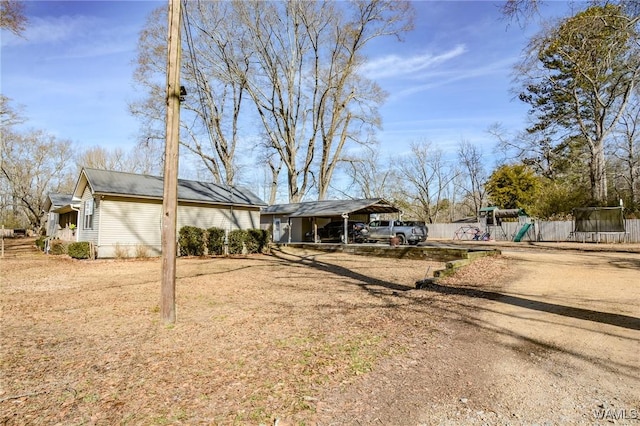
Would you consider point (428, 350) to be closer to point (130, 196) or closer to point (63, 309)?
point (63, 309)

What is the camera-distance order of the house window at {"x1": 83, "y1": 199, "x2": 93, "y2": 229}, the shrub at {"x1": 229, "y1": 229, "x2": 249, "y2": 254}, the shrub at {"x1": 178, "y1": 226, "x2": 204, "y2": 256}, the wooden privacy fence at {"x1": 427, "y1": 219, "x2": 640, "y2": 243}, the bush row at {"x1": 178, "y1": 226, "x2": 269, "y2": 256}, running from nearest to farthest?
the house window at {"x1": 83, "y1": 199, "x2": 93, "y2": 229} < the shrub at {"x1": 178, "y1": 226, "x2": 204, "y2": 256} < the bush row at {"x1": 178, "y1": 226, "x2": 269, "y2": 256} < the shrub at {"x1": 229, "y1": 229, "x2": 249, "y2": 254} < the wooden privacy fence at {"x1": 427, "y1": 219, "x2": 640, "y2": 243}

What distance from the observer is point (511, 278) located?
9.76 metres

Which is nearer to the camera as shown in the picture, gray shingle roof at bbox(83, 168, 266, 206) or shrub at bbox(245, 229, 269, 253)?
gray shingle roof at bbox(83, 168, 266, 206)

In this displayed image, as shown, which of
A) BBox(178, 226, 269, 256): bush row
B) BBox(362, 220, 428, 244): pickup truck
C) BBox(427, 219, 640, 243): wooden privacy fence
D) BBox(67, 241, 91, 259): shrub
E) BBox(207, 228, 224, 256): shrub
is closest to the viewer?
BBox(67, 241, 91, 259): shrub

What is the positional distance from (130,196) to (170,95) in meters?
13.2

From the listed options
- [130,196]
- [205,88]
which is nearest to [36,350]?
[130,196]

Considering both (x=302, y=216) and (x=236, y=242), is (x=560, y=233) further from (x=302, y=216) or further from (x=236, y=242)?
(x=236, y=242)

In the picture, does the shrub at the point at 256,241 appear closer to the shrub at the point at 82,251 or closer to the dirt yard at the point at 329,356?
the shrub at the point at 82,251

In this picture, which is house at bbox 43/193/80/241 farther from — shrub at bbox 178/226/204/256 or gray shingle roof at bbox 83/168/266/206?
shrub at bbox 178/226/204/256

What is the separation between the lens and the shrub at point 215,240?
63.2 ft

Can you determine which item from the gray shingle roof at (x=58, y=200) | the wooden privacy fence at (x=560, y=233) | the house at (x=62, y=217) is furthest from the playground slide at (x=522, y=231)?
the gray shingle roof at (x=58, y=200)

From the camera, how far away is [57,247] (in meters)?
20.1

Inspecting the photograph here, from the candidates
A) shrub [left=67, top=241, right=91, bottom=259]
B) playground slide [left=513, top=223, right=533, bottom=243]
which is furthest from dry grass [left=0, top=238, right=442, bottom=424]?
playground slide [left=513, top=223, right=533, bottom=243]

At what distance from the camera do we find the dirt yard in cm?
302
